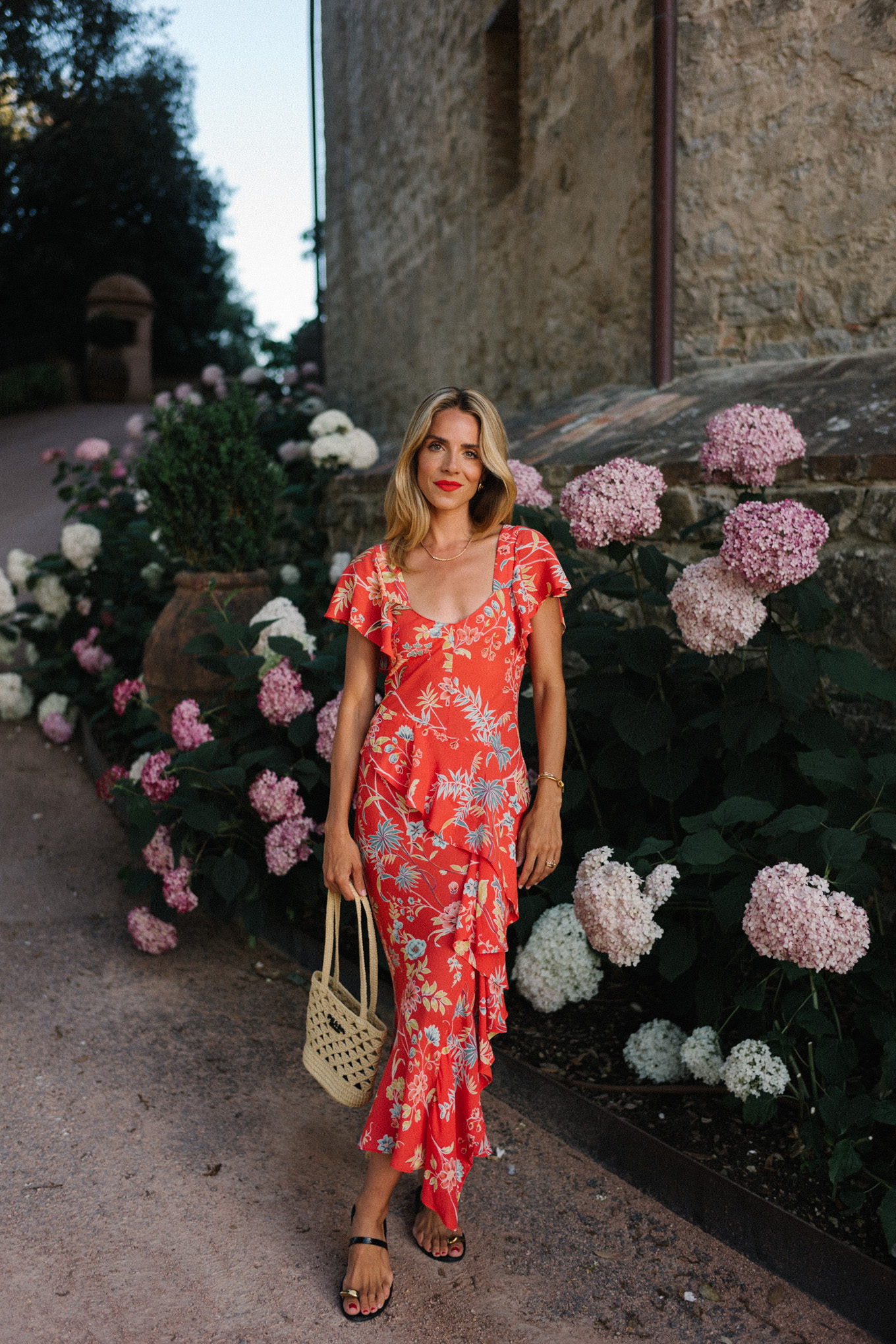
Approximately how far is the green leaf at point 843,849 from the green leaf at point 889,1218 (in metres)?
0.60

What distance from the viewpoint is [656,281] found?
4.07 meters

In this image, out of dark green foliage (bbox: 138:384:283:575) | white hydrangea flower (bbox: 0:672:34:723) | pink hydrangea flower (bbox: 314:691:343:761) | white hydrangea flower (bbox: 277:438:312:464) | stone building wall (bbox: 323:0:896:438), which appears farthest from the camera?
white hydrangea flower (bbox: 277:438:312:464)

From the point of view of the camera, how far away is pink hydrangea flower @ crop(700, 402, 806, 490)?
224cm

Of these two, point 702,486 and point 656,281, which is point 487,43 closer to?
point 656,281

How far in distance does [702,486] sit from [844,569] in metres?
0.61

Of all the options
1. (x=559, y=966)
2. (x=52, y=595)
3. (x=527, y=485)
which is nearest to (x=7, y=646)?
(x=52, y=595)

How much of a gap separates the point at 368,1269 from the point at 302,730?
4.92ft

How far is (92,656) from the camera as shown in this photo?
5.09m

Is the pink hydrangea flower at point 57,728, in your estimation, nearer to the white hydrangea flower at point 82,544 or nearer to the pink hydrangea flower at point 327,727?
the white hydrangea flower at point 82,544

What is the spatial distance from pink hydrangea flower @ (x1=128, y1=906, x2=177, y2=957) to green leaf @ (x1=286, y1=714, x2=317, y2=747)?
0.72 metres

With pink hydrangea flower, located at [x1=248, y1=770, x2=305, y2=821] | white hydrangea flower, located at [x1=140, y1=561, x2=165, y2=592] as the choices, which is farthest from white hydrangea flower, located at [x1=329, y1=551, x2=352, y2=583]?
pink hydrangea flower, located at [x1=248, y1=770, x2=305, y2=821]

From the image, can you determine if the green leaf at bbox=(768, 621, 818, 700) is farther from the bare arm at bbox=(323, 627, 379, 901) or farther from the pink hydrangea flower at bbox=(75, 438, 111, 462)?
the pink hydrangea flower at bbox=(75, 438, 111, 462)

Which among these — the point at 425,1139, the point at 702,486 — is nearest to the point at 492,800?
the point at 425,1139

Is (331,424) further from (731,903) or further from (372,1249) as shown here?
(372,1249)
